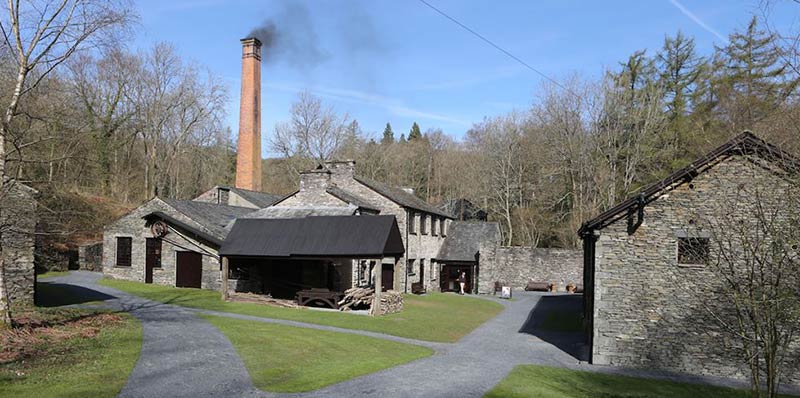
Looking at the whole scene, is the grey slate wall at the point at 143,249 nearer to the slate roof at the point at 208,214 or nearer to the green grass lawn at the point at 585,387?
the slate roof at the point at 208,214

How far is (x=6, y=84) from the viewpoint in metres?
19.2

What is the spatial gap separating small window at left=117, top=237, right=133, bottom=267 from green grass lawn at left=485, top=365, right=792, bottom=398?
2311 cm

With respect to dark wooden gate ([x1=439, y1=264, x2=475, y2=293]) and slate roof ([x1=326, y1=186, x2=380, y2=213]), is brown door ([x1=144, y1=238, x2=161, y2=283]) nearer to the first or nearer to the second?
slate roof ([x1=326, y1=186, x2=380, y2=213])

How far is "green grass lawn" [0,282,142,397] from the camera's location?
1059cm

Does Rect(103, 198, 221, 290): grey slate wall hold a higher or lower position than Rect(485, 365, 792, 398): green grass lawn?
higher

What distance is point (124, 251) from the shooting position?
101ft

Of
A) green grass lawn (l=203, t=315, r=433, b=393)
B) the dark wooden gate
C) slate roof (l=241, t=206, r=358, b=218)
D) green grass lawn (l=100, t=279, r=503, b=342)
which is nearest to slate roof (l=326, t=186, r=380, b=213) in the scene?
slate roof (l=241, t=206, r=358, b=218)

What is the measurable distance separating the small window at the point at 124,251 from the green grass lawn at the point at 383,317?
1109mm

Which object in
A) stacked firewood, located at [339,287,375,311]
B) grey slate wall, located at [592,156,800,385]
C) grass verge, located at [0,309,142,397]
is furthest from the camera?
stacked firewood, located at [339,287,375,311]

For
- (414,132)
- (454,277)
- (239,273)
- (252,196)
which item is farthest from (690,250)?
(414,132)

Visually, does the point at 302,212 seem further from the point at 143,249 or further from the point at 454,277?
the point at 454,277

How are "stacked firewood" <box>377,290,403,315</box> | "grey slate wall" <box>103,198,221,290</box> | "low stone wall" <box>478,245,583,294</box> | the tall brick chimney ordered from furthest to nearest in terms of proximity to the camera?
the tall brick chimney → "low stone wall" <box>478,245,583,294</box> → "grey slate wall" <box>103,198,221,290</box> → "stacked firewood" <box>377,290,403,315</box>

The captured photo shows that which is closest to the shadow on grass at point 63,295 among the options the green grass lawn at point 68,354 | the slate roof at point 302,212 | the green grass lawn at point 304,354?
the green grass lawn at point 68,354

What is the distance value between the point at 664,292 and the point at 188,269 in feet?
72.6
